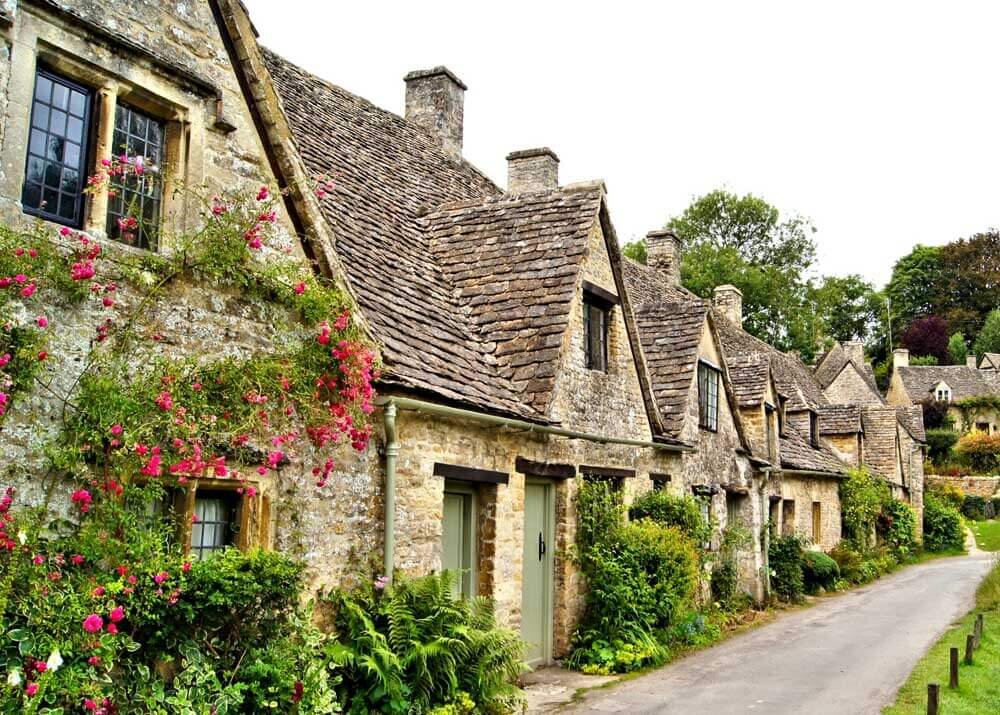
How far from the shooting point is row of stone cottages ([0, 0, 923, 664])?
6531 mm

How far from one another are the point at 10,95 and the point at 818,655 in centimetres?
1260

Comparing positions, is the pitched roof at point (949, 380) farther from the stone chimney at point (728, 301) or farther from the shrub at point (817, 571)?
the shrub at point (817, 571)

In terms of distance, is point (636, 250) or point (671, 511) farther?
point (636, 250)

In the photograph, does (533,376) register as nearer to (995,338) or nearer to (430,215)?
(430,215)

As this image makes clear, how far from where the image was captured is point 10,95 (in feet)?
19.5

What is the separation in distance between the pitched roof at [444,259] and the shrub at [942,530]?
32.3m

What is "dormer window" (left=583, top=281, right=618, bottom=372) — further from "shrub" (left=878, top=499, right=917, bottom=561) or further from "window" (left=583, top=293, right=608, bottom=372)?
"shrub" (left=878, top=499, right=917, bottom=561)

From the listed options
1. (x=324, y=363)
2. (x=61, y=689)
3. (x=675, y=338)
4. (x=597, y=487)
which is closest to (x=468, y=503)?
(x=597, y=487)

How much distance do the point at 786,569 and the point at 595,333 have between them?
11.0 meters

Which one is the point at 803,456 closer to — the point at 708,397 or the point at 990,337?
the point at 708,397

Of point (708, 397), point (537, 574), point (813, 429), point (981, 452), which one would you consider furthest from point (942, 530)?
point (537, 574)

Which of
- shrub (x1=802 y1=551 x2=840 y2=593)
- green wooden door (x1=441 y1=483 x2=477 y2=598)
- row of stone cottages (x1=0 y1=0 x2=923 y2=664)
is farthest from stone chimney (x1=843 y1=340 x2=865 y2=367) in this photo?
green wooden door (x1=441 y1=483 x2=477 y2=598)

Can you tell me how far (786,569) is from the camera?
21828 mm

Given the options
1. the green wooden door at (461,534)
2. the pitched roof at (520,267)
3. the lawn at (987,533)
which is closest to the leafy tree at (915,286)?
the lawn at (987,533)
